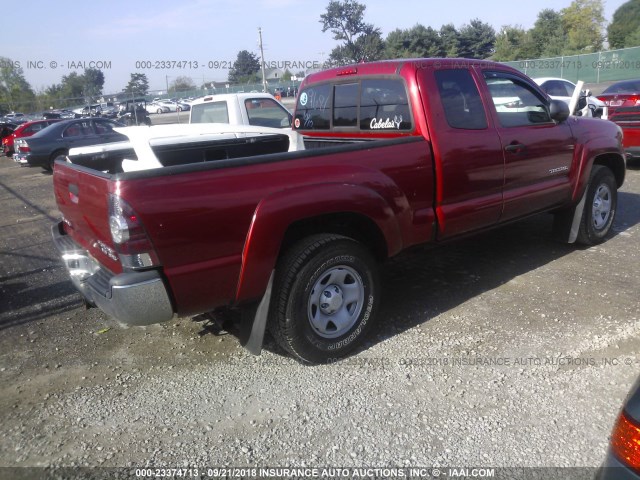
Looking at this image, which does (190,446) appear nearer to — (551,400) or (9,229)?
A: (551,400)

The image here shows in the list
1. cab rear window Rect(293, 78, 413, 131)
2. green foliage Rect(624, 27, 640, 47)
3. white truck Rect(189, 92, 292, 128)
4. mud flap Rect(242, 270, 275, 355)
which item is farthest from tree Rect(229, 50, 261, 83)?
mud flap Rect(242, 270, 275, 355)

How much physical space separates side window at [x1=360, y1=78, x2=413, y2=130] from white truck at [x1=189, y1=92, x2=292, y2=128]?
5.00 meters

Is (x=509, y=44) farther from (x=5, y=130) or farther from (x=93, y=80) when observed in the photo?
(x=5, y=130)

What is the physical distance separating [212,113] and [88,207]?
279 inches

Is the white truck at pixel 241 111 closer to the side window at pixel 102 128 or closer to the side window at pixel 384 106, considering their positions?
the side window at pixel 384 106

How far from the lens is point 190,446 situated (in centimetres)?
288

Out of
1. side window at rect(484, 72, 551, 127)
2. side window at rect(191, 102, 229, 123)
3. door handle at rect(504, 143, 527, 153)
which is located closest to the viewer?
door handle at rect(504, 143, 527, 153)

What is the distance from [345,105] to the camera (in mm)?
4926

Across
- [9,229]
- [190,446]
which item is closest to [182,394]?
[190,446]

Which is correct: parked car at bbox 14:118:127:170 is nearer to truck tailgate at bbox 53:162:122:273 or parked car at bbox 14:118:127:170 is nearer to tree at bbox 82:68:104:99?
truck tailgate at bbox 53:162:122:273

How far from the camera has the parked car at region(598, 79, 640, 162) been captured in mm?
9141

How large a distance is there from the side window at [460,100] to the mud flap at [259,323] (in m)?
2.01

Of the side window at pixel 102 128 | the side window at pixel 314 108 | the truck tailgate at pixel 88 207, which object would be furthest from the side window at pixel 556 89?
the truck tailgate at pixel 88 207

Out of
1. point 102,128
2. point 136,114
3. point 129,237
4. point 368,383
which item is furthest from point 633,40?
point 129,237
